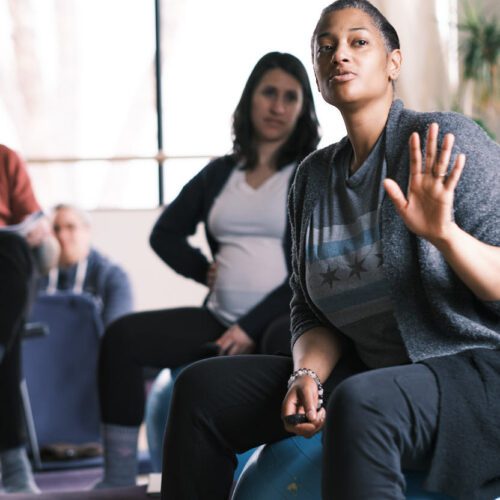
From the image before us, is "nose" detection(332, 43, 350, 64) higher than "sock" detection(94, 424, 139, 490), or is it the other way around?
"nose" detection(332, 43, 350, 64)

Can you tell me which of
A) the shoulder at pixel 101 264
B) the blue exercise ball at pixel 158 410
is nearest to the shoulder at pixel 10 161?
the blue exercise ball at pixel 158 410

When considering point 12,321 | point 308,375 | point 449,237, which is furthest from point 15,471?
point 449,237

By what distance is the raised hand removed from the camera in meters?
1.22

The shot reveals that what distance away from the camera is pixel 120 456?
Result: 251 cm

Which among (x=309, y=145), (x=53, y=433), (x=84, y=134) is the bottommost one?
(x=53, y=433)

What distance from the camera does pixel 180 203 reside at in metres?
2.67

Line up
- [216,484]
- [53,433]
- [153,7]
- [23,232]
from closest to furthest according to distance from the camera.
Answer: [216,484], [23,232], [53,433], [153,7]

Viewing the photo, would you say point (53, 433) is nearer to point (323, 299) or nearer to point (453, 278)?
point (323, 299)

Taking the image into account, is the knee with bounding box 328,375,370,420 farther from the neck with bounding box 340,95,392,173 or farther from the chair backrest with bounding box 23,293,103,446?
the chair backrest with bounding box 23,293,103,446

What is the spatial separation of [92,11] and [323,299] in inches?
181

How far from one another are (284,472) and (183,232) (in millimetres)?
1291

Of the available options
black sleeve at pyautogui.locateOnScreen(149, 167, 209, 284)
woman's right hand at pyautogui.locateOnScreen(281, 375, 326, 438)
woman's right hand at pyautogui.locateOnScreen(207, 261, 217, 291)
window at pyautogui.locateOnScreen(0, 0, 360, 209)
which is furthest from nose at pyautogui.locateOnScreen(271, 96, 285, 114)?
window at pyautogui.locateOnScreen(0, 0, 360, 209)

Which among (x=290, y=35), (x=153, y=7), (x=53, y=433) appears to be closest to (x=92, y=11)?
(x=153, y=7)

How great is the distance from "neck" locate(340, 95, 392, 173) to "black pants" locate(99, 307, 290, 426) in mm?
928
